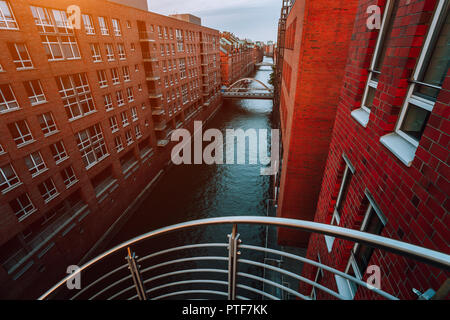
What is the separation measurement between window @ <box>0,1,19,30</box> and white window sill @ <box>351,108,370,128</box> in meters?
13.4

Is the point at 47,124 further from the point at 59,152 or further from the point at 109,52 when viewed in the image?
the point at 109,52

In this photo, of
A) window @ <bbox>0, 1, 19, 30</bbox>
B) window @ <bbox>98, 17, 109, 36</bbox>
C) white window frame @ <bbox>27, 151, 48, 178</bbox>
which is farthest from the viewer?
window @ <bbox>98, 17, 109, 36</bbox>

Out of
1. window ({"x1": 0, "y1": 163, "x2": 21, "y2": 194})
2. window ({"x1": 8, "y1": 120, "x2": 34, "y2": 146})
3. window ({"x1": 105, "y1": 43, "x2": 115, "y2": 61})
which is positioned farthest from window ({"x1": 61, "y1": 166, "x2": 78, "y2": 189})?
window ({"x1": 105, "y1": 43, "x2": 115, "y2": 61})

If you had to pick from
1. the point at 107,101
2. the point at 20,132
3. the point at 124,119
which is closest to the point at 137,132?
the point at 124,119

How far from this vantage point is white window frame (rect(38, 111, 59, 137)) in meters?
10.9

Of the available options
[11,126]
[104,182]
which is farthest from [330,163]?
[104,182]

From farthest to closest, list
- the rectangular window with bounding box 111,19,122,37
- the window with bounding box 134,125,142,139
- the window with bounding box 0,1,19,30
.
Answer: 1. the window with bounding box 134,125,142,139
2. the rectangular window with bounding box 111,19,122,37
3. the window with bounding box 0,1,19,30

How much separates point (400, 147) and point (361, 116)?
111cm

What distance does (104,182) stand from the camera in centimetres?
1596

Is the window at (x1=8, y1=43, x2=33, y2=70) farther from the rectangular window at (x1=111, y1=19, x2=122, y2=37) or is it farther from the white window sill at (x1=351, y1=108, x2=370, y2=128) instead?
the white window sill at (x1=351, y1=108, x2=370, y2=128)

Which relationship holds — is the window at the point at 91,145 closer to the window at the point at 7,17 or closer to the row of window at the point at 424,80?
the window at the point at 7,17

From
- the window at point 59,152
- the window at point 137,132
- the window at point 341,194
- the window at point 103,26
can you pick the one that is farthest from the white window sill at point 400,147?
the window at point 137,132

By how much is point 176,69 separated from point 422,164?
2649 cm

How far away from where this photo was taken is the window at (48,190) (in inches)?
447
